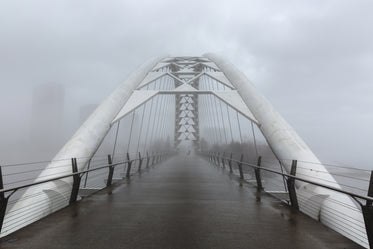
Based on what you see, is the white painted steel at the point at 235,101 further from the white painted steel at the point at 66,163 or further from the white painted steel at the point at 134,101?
the white painted steel at the point at 66,163

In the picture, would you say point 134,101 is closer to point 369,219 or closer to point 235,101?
point 235,101

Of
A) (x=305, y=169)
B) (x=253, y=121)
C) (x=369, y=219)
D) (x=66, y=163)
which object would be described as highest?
(x=253, y=121)

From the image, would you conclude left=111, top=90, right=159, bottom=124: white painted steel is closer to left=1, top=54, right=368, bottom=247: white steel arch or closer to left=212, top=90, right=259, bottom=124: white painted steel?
left=1, top=54, right=368, bottom=247: white steel arch

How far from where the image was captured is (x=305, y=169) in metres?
8.18

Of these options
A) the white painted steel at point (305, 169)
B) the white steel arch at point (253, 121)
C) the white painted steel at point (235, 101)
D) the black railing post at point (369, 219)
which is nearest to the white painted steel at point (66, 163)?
the white steel arch at point (253, 121)

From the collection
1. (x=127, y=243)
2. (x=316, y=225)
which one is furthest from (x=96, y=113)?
(x=316, y=225)

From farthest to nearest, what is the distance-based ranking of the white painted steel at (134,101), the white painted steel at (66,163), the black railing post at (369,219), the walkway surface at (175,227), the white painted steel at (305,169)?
the white painted steel at (134,101), the white painted steel at (66,163), the white painted steel at (305,169), the walkway surface at (175,227), the black railing post at (369,219)

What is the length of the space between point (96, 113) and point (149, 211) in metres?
8.53

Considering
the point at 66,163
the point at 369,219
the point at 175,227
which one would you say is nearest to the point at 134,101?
the point at 66,163

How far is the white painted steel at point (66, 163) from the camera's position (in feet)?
20.3

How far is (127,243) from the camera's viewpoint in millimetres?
3221

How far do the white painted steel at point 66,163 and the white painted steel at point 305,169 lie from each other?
636 cm

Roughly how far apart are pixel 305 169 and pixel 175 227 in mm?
6090

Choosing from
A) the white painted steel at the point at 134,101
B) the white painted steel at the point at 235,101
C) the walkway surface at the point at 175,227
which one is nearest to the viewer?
the walkway surface at the point at 175,227
